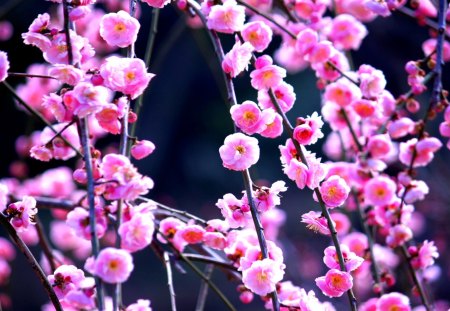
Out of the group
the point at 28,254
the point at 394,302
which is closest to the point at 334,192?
the point at 394,302

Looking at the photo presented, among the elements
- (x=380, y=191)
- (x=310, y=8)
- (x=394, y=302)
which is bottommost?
(x=394, y=302)

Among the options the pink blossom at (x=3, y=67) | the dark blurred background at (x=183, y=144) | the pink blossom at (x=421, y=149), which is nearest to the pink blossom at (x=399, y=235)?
the pink blossom at (x=421, y=149)

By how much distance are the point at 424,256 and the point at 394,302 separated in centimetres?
15

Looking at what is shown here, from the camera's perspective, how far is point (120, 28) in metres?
1.03

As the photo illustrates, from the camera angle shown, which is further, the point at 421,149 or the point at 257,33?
the point at 421,149

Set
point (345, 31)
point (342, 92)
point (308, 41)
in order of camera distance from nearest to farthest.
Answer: point (308, 41) → point (342, 92) → point (345, 31)

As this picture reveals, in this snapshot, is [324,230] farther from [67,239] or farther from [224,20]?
[67,239]

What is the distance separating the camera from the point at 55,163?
4480 mm

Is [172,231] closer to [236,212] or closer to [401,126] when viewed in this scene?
[236,212]

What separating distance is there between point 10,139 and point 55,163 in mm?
372

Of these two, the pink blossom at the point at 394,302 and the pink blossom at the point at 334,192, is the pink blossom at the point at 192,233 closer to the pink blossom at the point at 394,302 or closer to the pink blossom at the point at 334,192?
the pink blossom at the point at 334,192

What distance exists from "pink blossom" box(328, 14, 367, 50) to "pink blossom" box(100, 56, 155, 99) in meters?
0.90

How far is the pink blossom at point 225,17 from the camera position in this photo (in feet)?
3.59

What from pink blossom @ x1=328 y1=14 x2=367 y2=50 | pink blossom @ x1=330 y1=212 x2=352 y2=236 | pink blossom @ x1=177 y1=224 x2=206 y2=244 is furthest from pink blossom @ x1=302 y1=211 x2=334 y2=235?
pink blossom @ x1=330 y1=212 x2=352 y2=236
